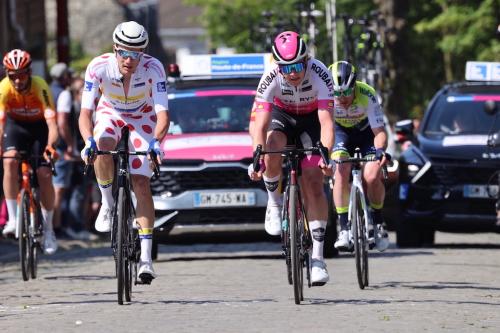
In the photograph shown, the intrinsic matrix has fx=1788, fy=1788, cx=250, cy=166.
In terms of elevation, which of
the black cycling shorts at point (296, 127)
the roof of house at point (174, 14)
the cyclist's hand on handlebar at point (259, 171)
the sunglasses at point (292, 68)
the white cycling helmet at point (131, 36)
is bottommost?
the cyclist's hand on handlebar at point (259, 171)

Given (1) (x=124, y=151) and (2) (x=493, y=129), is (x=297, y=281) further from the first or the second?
(2) (x=493, y=129)

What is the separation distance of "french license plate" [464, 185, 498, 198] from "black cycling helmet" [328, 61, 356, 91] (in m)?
4.95

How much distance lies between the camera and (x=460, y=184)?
1933 cm

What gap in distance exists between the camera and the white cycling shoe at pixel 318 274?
40.8ft

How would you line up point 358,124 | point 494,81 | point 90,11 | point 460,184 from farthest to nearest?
point 90,11, point 494,81, point 460,184, point 358,124

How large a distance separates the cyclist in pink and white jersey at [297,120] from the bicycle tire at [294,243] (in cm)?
28

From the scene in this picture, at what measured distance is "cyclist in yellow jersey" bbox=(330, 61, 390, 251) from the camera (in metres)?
14.5

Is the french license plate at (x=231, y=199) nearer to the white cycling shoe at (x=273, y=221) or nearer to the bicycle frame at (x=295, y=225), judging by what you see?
the white cycling shoe at (x=273, y=221)

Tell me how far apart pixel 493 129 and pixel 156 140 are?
26.7 feet

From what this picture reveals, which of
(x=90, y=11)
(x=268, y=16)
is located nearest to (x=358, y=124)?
(x=268, y=16)

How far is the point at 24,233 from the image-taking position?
1549 cm

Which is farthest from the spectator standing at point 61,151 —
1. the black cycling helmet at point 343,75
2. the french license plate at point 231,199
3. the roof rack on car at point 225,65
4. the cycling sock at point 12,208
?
the black cycling helmet at point 343,75

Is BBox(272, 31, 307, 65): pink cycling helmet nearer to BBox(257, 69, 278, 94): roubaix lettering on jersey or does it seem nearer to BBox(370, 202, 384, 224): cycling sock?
BBox(257, 69, 278, 94): roubaix lettering on jersey

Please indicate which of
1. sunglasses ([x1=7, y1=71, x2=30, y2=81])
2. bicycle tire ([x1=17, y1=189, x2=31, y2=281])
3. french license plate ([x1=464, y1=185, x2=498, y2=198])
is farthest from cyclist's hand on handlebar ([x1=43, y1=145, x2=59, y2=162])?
french license plate ([x1=464, y1=185, x2=498, y2=198])
